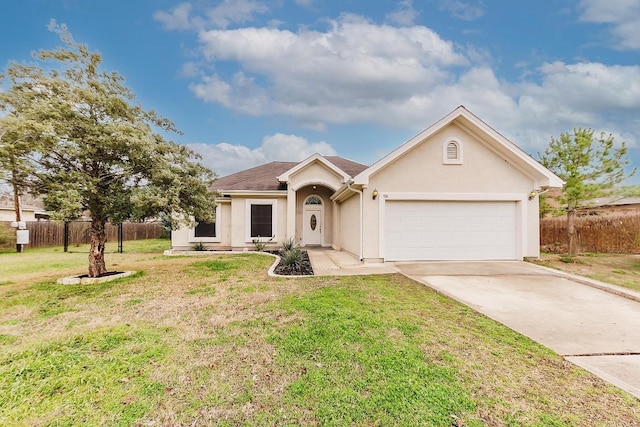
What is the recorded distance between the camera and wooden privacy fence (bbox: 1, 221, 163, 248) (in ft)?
61.4

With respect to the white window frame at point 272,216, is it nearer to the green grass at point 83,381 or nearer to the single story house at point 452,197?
the single story house at point 452,197

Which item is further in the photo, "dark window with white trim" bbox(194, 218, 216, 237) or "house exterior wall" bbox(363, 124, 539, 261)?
"dark window with white trim" bbox(194, 218, 216, 237)

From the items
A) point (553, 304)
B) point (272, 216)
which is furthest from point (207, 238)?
point (553, 304)

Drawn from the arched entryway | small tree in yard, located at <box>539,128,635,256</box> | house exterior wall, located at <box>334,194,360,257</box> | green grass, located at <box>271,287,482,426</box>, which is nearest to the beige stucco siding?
the arched entryway

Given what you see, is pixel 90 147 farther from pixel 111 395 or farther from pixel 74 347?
pixel 111 395

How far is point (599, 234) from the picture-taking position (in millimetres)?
15531

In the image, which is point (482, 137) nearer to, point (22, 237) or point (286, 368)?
point (286, 368)

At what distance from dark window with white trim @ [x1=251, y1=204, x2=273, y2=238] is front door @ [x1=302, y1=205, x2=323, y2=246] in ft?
7.08

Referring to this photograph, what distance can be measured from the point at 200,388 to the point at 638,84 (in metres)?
21.9

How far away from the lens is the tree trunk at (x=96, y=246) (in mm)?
8227

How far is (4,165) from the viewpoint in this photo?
649cm

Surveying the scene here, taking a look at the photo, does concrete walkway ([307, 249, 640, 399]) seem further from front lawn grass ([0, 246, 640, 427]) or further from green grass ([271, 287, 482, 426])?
green grass ([271, 287, 482, 426])

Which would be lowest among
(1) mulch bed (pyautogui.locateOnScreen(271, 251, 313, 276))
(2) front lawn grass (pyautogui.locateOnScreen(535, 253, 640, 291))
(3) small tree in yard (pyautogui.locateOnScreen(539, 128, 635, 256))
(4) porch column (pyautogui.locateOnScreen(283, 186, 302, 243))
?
(2) front lawn grass (pyautogui.locateOnScreen(535, 253, 640, 291))

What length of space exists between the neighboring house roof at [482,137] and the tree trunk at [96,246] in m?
7.92
